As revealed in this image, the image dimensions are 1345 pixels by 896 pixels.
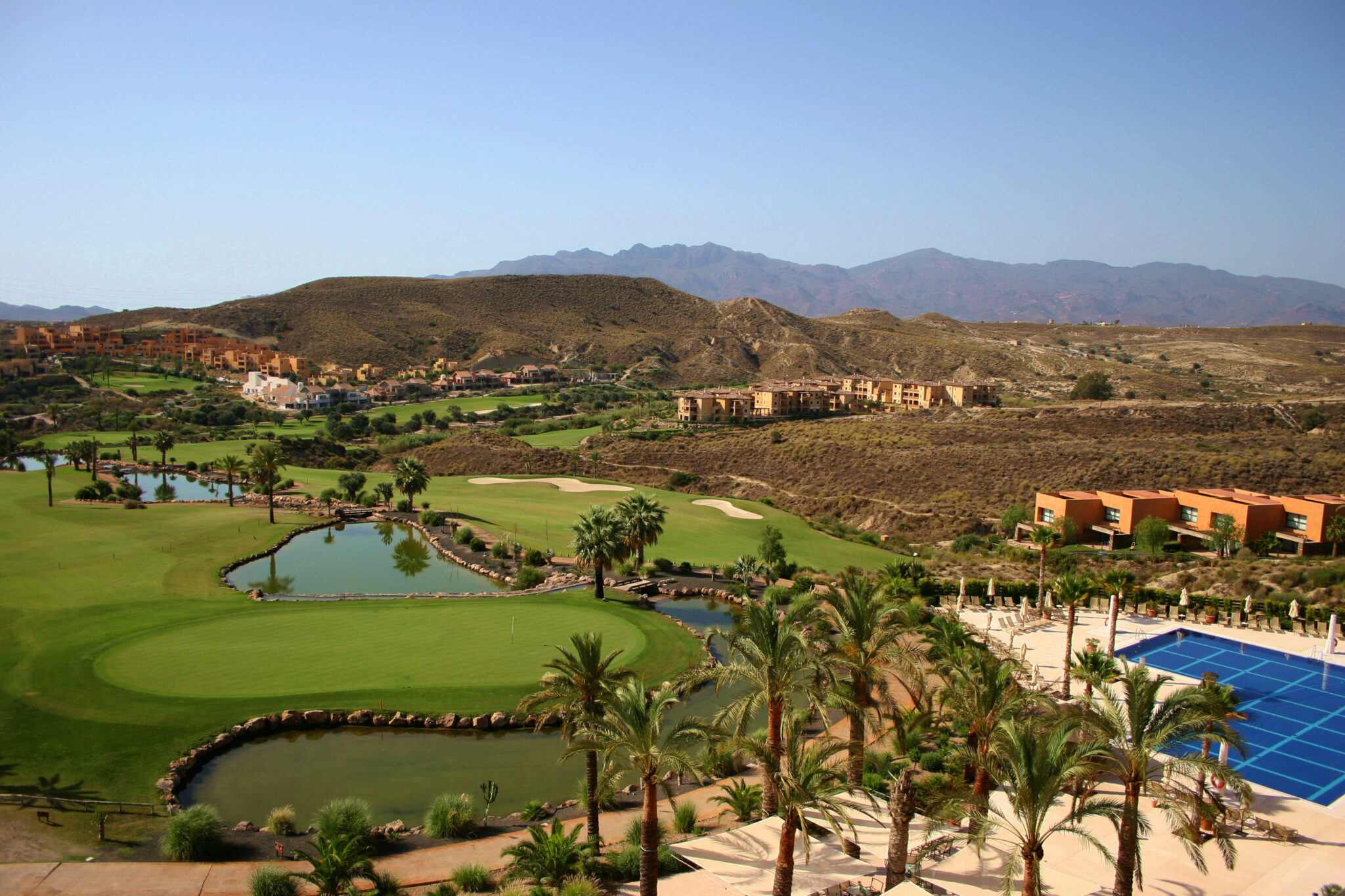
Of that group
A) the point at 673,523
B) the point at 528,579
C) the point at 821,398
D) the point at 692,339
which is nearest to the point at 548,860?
the point at 528,579

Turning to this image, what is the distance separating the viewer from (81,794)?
15812 millimetres

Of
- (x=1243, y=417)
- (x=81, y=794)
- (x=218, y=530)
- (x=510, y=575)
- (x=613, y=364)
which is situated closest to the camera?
(x=81, y=794)

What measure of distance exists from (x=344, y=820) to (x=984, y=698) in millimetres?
11400

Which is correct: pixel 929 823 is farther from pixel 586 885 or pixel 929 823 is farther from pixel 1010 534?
pixel 1010 534

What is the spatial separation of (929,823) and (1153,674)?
12.6m

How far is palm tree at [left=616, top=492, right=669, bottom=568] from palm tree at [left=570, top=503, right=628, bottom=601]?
2021 millimetres

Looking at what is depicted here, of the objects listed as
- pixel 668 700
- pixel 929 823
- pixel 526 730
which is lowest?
pixel 526 730

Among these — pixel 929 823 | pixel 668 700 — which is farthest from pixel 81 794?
pixel 929 823

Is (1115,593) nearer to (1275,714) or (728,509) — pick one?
(1275,714)

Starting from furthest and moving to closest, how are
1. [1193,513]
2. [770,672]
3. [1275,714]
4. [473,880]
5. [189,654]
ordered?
[1193,513], [189,654], [1275,714], [770,672], [473,880]

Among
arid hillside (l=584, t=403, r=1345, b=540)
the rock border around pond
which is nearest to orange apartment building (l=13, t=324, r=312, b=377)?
arid hillside (l=584, t=403, r=1345, b=540)

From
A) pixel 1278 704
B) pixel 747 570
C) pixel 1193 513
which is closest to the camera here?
pixel 1278 704

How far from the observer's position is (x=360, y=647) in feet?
79.6

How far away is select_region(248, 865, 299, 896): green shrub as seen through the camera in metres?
12.5
